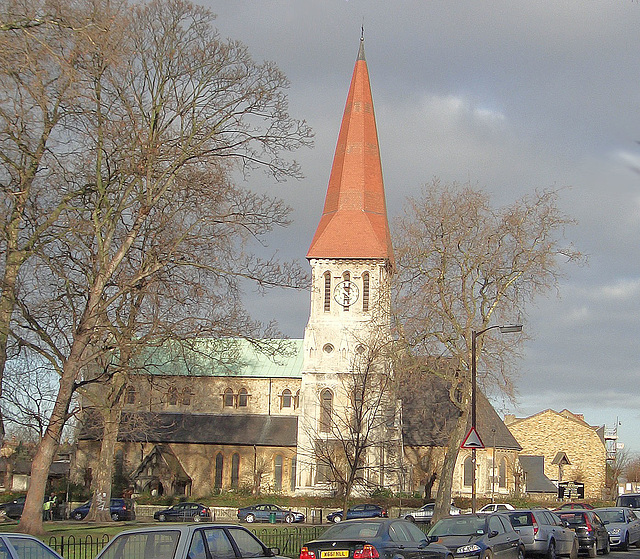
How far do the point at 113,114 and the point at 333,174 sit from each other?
123 feet

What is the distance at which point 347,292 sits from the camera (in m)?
61.6

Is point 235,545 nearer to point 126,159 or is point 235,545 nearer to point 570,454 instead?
point 126,159

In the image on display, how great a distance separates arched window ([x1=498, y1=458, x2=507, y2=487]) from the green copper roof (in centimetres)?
1803

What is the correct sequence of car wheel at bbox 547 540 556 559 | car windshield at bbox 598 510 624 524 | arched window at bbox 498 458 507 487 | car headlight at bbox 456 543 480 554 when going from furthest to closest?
arched window at bbox 498 458 507 487 → car windshield at bbox 598 510 624 524 → car wheel at bbox 547 540 556 559 → car headlight at bbox 456 543 480 554

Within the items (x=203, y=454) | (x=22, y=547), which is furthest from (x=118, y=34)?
(x=203, y=454)

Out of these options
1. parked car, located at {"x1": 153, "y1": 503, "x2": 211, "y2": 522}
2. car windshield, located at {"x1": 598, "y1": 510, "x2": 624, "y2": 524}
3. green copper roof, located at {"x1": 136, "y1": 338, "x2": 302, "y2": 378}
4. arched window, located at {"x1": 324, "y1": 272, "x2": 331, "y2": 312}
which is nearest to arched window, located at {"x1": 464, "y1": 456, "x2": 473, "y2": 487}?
green copper roof, located at {"x1": 136, "y1": 338, "x2": 302, "y2": 378}

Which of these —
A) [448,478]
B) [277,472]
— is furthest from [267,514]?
[448,478]

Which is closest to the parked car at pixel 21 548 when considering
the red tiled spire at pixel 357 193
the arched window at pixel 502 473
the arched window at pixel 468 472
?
the red tiled spire at pixel 357 193

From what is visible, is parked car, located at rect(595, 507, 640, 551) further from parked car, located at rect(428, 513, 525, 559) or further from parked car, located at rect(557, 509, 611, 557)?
parked car, located at rect(428, 513, 525, 559)

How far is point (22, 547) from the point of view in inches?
469

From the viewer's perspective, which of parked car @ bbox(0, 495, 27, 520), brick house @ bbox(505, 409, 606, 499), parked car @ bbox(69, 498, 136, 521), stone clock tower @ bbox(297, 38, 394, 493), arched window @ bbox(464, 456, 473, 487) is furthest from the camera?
brick house @ bbox(505, 409, 606, 499)

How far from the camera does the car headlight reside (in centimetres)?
1877

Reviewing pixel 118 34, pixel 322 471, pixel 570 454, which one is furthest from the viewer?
pixel 570 454

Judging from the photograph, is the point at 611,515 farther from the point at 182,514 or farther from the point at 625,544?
the point at 182,514
